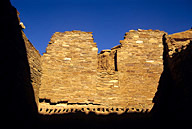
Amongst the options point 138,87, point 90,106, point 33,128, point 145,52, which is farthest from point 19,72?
point 145,52

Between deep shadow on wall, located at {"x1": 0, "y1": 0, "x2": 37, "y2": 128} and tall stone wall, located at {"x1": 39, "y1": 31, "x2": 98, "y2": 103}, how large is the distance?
1132mm

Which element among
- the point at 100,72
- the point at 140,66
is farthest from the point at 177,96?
the point at 100,72

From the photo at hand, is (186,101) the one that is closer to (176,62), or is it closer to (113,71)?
(176,62)

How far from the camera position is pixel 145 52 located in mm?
7539

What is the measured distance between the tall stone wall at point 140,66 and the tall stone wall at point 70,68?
55.6 inches

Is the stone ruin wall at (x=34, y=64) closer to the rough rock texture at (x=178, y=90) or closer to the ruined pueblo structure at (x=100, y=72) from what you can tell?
the ruined pueblo structure at (x=100, y=72)

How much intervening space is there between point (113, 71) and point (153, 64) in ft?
6.45

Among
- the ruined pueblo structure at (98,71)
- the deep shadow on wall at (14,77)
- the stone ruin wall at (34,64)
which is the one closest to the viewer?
the deep shadow on wall at (14,77)

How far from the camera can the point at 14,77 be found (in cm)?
494

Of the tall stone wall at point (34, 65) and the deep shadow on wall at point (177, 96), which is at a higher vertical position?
the tall stone wall at point (34, 65)

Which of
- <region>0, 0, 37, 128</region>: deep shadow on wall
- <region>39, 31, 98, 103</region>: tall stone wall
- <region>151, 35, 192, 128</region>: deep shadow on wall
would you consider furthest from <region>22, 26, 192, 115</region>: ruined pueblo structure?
<region>151, 35, 192, 128</region>: deep shadow on wall

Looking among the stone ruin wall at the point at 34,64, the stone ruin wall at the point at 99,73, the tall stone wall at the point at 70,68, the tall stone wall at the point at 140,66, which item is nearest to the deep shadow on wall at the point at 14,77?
the stone ruin wall at the point at 34,64

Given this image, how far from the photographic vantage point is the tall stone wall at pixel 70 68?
6.70 m

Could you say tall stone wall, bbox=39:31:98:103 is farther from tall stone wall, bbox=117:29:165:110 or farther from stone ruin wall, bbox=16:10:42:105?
tall stone wall, bbox=117:29:165:110
